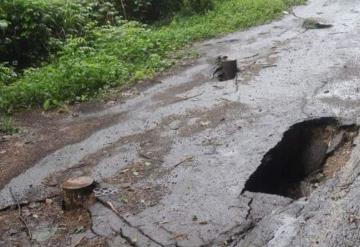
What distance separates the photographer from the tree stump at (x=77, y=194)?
466cm

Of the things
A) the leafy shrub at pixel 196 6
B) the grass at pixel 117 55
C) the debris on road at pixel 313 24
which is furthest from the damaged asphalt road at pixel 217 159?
the leafy shrub at pixel 196 6

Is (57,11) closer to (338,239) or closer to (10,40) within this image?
(10,40)

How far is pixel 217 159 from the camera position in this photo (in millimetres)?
5141

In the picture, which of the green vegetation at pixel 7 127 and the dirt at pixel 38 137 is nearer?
the dirt at pixel 38 137

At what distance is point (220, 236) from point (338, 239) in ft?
3.02

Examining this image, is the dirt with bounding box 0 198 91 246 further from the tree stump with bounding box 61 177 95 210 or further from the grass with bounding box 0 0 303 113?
the grass with bounding box 0 0 303 113

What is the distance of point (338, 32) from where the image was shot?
9.60 meters

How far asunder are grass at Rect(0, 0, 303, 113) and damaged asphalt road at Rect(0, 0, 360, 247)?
841 mm

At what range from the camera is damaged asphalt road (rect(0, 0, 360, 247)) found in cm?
398

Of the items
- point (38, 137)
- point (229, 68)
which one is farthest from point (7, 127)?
point (229, 68)

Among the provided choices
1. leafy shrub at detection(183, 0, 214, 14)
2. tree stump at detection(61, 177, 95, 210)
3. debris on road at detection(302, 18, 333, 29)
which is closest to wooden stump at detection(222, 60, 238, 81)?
debris on road at detection(302, 18, 333, 29)

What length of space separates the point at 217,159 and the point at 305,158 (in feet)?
3.75

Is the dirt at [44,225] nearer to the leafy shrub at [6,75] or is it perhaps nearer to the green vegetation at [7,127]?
the green vegetation at [7,127]

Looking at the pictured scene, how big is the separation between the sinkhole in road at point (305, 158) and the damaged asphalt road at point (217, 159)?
0.05m
